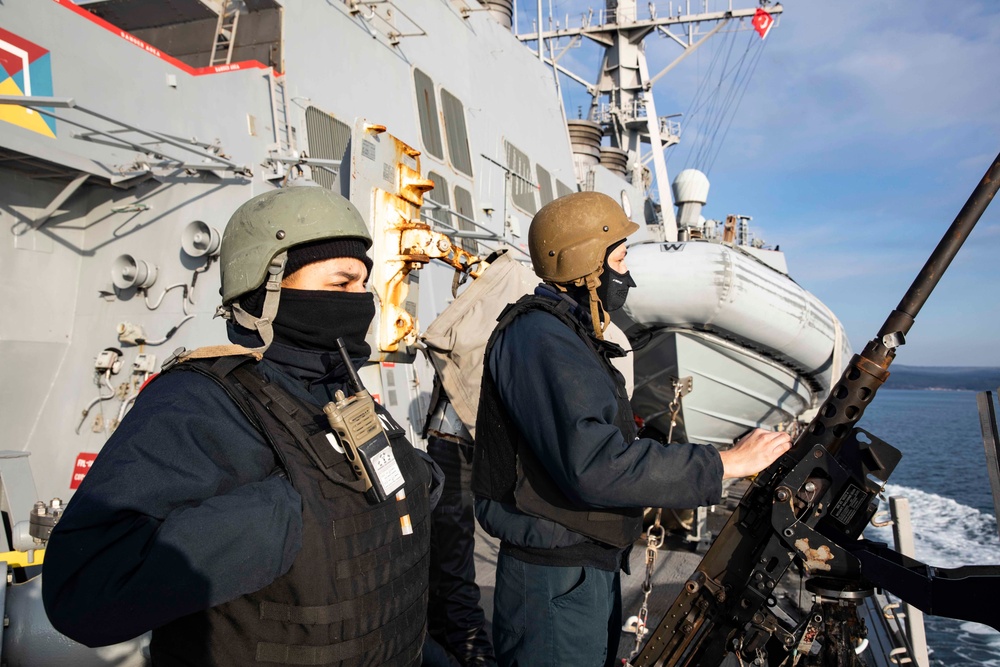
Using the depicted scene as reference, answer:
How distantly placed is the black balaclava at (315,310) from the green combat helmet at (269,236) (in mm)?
27

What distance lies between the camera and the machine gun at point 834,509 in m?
1.89

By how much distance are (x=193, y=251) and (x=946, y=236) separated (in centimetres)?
420

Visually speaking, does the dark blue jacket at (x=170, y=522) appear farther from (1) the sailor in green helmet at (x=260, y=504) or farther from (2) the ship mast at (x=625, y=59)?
(2) the ship mast at (x=625, y=59)

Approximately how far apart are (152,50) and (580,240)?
406 cm

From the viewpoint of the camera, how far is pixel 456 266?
13.8ft

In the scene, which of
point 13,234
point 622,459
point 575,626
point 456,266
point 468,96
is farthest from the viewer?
point 468,96

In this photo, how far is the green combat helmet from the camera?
1.49 m

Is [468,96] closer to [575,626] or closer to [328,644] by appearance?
[575,626]

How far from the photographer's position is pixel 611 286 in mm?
2377

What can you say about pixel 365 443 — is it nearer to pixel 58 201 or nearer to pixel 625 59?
pixel 58 201

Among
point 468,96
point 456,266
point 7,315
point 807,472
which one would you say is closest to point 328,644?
point 807,472

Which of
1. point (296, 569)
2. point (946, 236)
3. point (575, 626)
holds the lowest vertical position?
point (575, 626)

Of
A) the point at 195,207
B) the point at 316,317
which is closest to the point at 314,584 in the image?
the point at 316,317

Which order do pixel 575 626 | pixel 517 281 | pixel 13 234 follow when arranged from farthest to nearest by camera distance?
1. pixel 13 234
2. pixel 517 281
3. pixel 575 626
